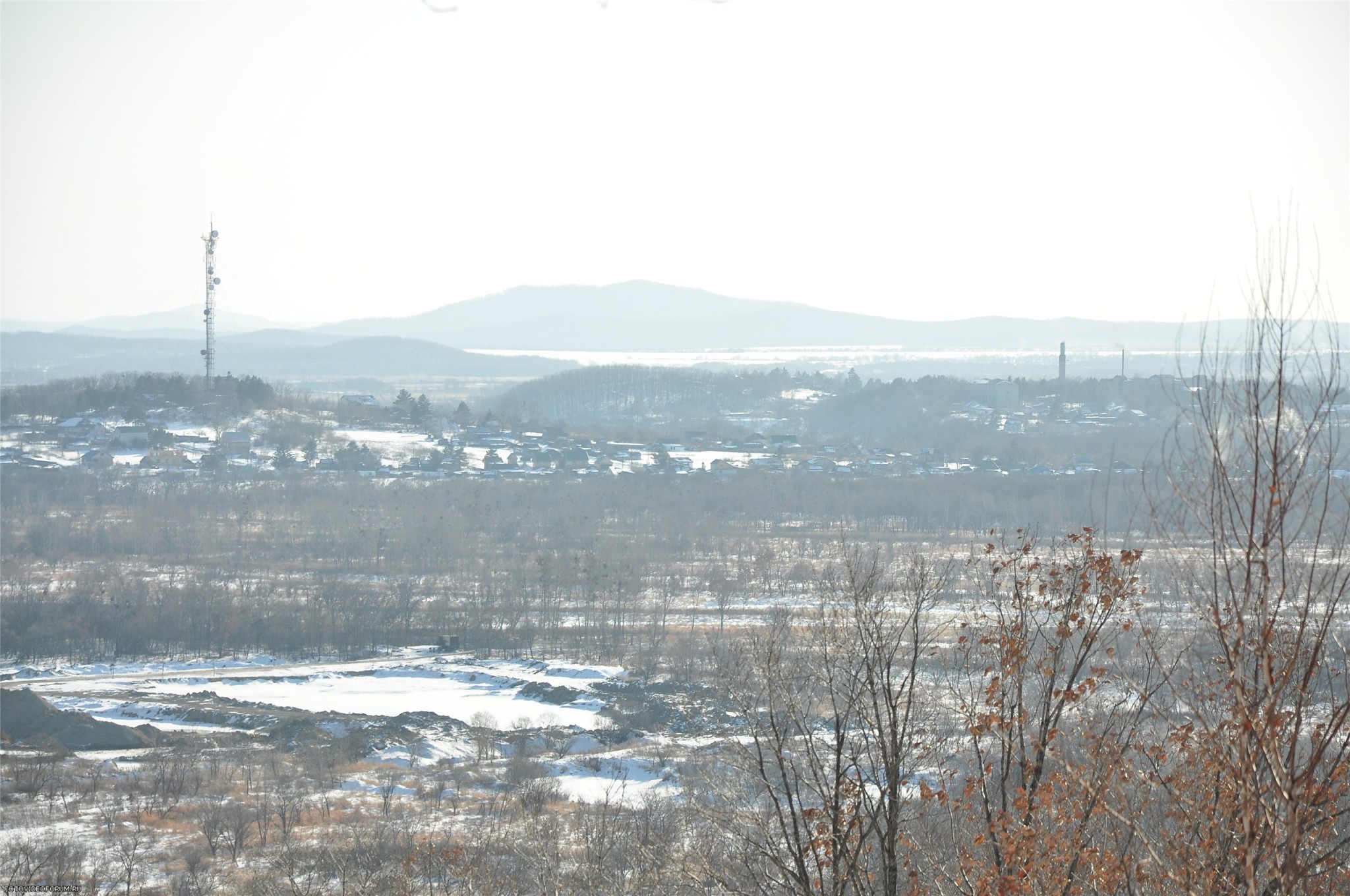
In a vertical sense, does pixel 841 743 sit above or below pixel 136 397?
above

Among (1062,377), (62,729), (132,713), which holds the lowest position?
(132,713)

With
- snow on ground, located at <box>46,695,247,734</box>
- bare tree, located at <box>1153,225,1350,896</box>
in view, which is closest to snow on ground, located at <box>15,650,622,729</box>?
snow on ground, located at <box>46,695,247,734</box>

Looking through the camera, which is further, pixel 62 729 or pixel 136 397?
pixel 136 397

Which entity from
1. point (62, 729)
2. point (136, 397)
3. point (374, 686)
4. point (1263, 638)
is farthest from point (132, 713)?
point (136, 397)

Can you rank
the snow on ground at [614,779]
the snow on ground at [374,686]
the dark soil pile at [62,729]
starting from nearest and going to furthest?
1. the snow on ground at [614,779]
2. the dark soil pile at [62,729]
3. the snow on ground at [374,686]

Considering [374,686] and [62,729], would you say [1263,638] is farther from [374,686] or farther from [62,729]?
[374,686]

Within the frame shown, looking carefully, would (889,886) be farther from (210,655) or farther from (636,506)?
(636,506)

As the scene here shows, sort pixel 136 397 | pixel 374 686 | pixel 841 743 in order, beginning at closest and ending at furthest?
pixel 841 743, pixel 374 686, pixel 136 397

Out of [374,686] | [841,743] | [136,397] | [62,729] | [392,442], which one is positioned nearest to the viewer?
[841,743]

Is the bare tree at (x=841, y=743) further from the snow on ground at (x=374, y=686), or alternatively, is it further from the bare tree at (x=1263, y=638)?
the snow on ground at (x=374, y=686)

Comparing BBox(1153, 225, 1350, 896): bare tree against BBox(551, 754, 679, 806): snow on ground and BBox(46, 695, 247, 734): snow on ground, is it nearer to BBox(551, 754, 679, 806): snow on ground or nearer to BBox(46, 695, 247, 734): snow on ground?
BBox(551, 754, 679, 806): snow on ground

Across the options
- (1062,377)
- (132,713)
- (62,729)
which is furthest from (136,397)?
(1062,377)

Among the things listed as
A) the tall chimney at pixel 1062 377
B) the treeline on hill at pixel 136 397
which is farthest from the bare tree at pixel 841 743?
the tall chimney at pixel 1062 377

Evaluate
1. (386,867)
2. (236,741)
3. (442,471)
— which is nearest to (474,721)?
(236,741)
